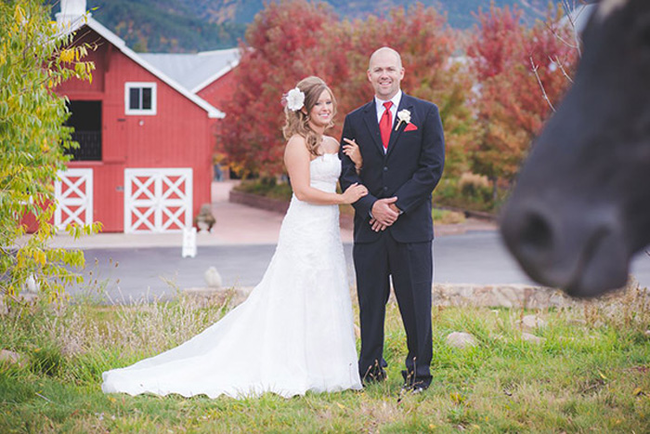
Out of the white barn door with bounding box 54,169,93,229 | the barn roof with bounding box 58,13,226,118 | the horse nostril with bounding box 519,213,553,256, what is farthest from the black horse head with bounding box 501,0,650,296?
the white barn door with bounding box 54,169,93,229

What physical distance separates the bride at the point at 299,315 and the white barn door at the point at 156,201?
14.9 m

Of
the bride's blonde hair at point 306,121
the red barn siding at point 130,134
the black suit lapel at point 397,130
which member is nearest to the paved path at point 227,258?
the red barn siding at point 130,134

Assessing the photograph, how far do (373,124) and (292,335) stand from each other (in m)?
1.77

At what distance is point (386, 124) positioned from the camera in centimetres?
571

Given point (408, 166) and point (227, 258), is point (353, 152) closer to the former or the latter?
point (408, 166)

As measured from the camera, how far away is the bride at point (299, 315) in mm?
5746

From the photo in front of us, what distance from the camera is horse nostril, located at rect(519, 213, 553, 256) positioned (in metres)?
1.21

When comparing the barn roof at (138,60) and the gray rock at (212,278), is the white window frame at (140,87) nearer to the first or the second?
the barn roof at (138,60)

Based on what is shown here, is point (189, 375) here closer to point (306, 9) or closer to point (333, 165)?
point (333, 165)

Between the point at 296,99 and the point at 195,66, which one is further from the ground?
the point at 195,66

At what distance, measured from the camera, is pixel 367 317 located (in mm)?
5930

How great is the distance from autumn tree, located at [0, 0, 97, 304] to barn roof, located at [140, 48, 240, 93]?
33.9 m

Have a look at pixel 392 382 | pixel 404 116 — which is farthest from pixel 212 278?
pixel 404 116

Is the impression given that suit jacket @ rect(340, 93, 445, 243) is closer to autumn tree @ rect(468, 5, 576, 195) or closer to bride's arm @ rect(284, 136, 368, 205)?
bride's arm @ rect(284, 136, 368, 205)
